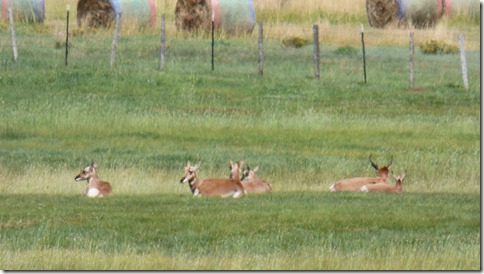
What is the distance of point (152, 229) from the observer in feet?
58.8

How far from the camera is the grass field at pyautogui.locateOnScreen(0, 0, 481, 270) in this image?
55.5 ft

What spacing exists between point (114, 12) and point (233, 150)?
2157cm

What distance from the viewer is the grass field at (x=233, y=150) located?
16906 millimetres

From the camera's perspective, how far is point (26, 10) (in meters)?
49.0

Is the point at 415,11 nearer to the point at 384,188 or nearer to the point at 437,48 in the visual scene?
the point at 437,48

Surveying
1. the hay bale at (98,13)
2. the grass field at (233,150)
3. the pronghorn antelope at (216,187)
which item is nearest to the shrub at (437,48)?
the grass field at (233,150)

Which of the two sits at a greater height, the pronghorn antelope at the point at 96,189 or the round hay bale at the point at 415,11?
the pronghorn antelope at the point at 96,189

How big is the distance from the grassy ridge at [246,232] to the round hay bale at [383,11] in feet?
104

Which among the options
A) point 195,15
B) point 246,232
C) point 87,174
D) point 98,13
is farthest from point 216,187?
point 98,13

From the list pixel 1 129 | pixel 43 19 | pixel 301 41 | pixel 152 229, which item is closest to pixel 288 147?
pixel 1 129

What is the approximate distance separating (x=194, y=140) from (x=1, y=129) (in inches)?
144

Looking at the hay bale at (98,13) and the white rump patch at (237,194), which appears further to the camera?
the hay bale at (98,13)

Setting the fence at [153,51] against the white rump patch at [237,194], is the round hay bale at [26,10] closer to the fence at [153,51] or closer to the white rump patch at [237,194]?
the fence at [153,51]

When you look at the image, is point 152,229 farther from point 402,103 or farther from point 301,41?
point 301,41
